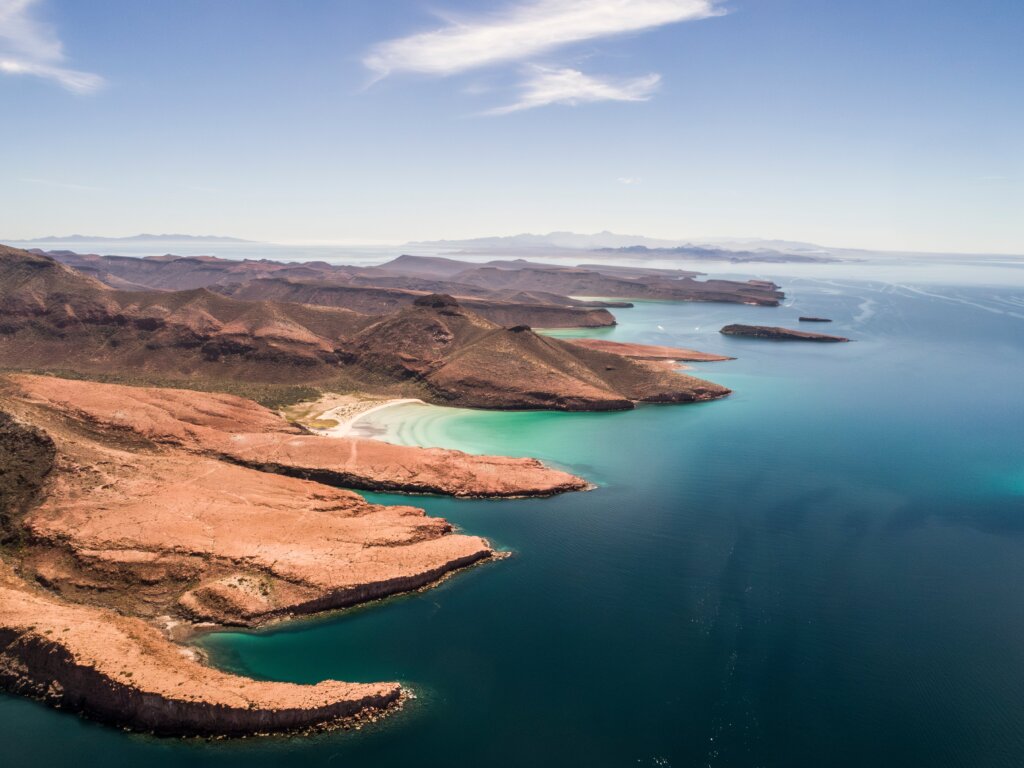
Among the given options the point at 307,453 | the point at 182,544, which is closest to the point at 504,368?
the point at 307,453

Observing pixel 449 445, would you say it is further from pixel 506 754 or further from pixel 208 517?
pixel 506 754

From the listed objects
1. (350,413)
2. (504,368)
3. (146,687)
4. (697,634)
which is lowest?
(697,634)

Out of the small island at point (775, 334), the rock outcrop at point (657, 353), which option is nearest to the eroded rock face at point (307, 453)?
the rock outcrop at point (657, 353)

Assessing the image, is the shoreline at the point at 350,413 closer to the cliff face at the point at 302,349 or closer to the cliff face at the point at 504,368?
the cliff face at the point at 302,349

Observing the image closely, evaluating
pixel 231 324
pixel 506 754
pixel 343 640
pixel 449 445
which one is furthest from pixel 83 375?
pixel 506 754

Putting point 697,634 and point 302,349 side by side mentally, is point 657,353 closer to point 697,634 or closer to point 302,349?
point 302,349

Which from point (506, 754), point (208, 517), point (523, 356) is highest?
point (523, 356)
